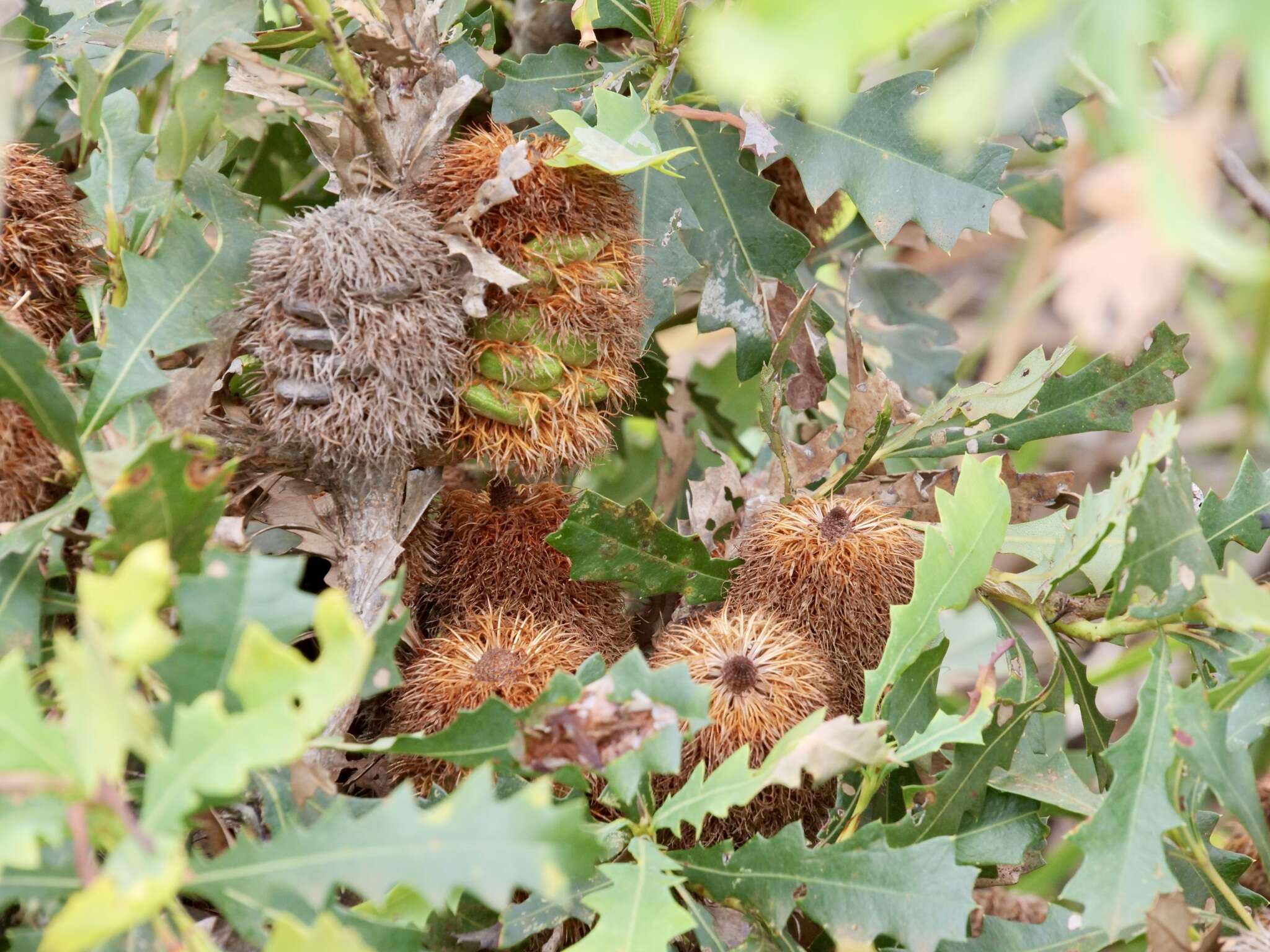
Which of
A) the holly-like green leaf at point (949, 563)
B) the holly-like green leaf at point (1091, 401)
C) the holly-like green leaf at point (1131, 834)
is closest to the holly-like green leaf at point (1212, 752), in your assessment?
the holly-like green leaf at point (1131, 834)

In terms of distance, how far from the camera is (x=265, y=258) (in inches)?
25.6

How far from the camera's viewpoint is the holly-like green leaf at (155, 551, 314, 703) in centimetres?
48

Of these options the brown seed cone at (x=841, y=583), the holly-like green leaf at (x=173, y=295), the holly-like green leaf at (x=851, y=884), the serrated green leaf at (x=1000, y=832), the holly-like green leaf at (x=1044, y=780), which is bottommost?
the serrated green leaf at (x=1000, y=832)

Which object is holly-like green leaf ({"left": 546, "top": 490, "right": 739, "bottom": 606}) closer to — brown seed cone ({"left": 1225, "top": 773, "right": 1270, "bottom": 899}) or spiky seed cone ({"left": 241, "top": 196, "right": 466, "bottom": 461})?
spiky seed cone ({"left": 241, "top": 196, "right": 466, "bottom": 461})

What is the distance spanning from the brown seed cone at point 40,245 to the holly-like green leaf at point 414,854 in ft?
1.17

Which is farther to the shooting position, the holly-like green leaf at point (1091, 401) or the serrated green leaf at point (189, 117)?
the holly-like green leaf at point (1091, 401)

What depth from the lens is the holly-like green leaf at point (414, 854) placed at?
0.43 m

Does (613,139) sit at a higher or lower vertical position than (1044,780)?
higher

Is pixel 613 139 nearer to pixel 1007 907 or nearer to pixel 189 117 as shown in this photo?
pixel 189 117

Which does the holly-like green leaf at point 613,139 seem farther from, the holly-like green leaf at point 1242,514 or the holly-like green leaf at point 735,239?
the holly-like green leaf at point 1242,514

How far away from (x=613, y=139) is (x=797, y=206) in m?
0.36

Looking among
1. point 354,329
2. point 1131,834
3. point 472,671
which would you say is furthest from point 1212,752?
point 354,329

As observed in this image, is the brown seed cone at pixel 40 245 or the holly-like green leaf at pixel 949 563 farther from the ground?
the brown seed cone at pixel 40 245

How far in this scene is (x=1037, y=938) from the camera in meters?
0.66
